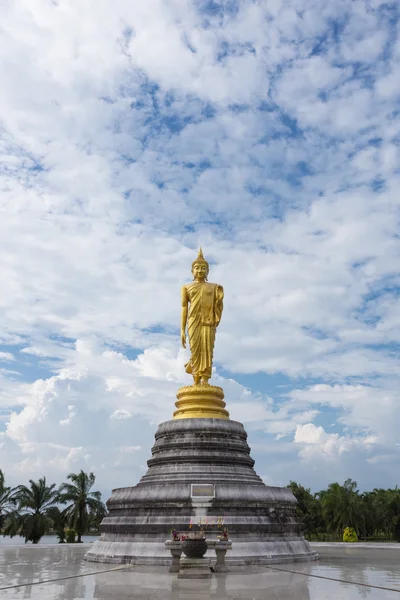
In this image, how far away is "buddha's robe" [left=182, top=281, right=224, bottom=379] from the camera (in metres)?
23.4

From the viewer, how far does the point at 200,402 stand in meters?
21.8

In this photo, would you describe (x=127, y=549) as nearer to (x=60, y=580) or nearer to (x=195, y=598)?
(x=60, y=580)

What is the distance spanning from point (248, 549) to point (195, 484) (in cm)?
261

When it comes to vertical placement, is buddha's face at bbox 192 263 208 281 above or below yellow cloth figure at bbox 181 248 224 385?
above

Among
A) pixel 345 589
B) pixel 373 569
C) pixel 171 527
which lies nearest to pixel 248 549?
pixel 171 527

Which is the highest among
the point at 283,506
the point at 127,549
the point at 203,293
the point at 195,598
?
the point at 203,293

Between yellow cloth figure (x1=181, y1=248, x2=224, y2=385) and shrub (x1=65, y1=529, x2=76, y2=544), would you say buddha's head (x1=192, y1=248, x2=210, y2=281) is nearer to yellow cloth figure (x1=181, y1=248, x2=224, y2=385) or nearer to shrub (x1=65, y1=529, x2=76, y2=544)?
yellow cloth figure (x1=181, y1=248, x2=224, y2=385)

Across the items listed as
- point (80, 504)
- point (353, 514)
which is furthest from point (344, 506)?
point (80, 504)

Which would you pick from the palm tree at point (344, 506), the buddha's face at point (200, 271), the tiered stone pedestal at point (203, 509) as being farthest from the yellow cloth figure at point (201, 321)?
the palm tree at point (344, 506)

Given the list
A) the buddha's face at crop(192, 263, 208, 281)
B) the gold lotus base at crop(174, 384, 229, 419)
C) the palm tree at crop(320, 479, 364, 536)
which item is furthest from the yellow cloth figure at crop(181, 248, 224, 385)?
the palm tree at crop(320, 479, 364, 536)

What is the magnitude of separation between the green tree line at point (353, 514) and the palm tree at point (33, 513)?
19.6m

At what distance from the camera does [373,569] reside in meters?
14.9

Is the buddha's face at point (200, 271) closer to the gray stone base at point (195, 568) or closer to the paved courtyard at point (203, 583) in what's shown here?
the paved courtyard at point (203, 583)

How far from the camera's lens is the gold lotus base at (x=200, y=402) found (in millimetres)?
21406
